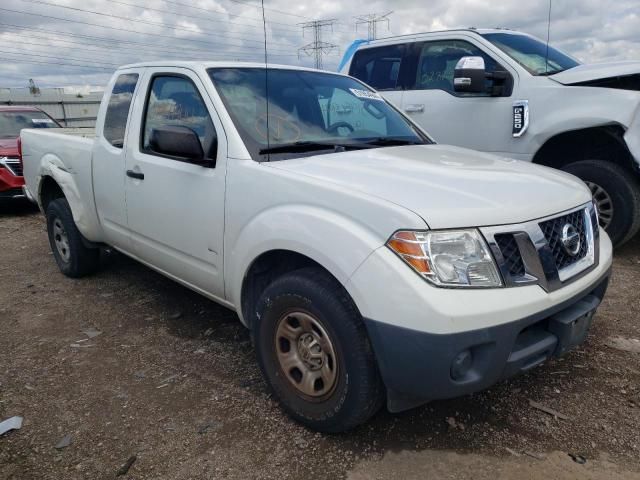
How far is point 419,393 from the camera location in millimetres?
2072

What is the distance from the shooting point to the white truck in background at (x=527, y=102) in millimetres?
4613

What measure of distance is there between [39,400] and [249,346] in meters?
1.23

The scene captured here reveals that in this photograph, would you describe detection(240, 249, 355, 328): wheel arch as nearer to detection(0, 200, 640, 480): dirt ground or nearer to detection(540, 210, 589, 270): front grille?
detection(0, 200, 640, 480): dirt ground

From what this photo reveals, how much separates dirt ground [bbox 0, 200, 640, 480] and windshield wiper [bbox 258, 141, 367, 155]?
1308 mm

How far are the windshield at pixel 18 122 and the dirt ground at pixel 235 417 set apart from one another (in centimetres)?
657

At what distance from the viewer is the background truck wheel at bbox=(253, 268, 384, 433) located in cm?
217

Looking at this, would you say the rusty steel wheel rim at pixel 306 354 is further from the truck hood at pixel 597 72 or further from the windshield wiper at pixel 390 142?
the truck hood at pixel 597 72

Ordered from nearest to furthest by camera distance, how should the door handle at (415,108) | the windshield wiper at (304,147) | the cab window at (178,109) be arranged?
the windshield wiper at (304,147) < the cab window at (178,109) < the door handle at (415,108)

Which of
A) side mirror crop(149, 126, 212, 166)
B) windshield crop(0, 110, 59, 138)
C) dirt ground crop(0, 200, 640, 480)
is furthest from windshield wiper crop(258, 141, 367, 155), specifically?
windshield crop(0, 110, 59, 138)

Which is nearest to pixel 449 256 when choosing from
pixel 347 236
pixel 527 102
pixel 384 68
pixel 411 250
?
pixel 411 250

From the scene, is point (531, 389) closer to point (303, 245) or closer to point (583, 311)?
point (583, 311)

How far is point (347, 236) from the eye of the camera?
213 centimetres

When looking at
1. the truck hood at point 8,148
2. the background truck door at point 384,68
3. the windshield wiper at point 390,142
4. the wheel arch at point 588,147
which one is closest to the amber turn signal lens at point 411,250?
the windshield wiper at point 390,142

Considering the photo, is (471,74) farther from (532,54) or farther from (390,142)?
(390,142)
